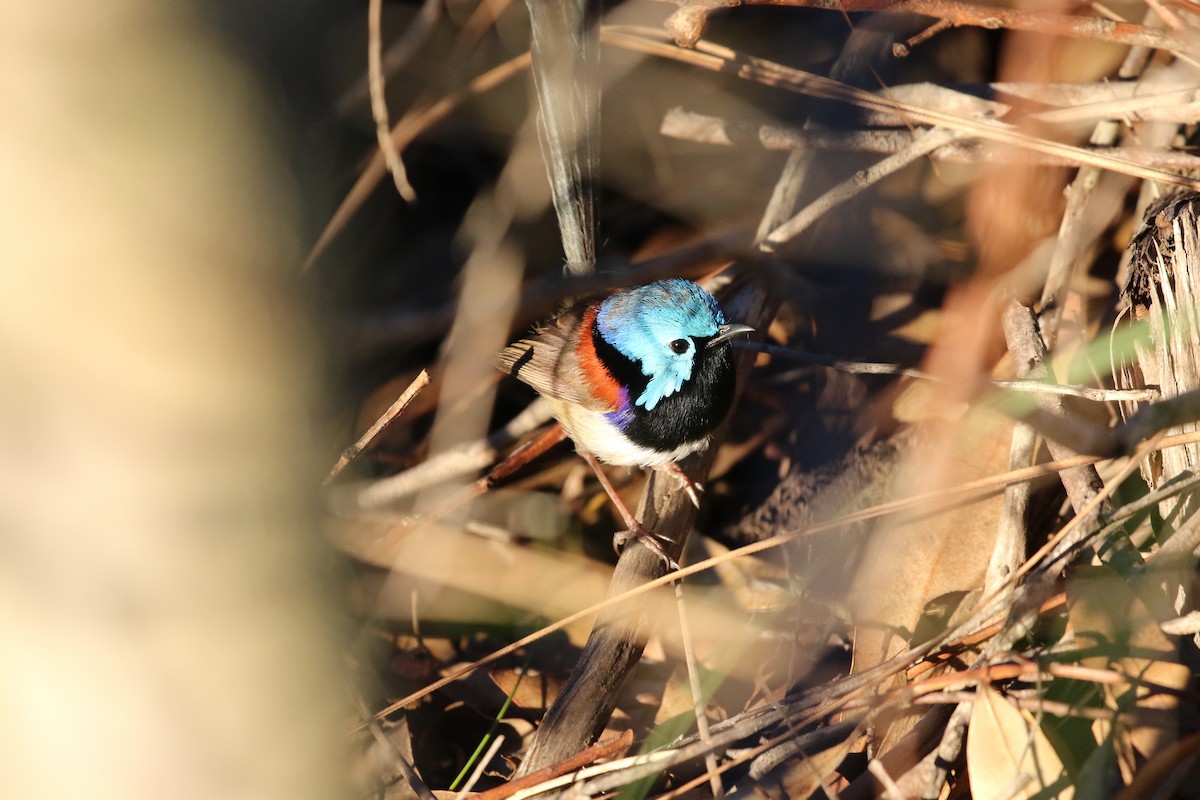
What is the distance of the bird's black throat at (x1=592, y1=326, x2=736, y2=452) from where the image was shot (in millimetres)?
2887

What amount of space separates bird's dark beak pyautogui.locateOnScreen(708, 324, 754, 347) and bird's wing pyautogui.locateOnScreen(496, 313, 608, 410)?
0.46 meters

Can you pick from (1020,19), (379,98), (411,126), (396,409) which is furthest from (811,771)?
(411,126)

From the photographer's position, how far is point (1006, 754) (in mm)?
2008

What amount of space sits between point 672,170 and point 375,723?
8.58 ft

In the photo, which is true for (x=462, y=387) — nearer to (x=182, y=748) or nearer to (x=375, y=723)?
(x=375, y=723)

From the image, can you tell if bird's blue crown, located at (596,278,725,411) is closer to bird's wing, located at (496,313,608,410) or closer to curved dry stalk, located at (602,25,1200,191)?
bird's wing, located at (496,313,608,410)

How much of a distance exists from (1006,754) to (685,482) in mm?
1189

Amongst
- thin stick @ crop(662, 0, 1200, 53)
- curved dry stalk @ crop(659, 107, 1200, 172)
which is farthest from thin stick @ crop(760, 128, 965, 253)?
thin stick @ crop(662, 0, 1200, 53)

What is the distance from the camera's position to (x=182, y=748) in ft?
5.70

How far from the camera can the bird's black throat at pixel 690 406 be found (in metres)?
2.89

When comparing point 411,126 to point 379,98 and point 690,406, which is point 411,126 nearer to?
point 379,98

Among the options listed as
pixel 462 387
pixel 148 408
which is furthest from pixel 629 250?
pixel 148 408

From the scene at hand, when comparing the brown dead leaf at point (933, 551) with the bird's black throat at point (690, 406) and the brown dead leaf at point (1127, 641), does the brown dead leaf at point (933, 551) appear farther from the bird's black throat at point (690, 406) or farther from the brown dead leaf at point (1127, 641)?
the bird's black throat at point (690, 406)

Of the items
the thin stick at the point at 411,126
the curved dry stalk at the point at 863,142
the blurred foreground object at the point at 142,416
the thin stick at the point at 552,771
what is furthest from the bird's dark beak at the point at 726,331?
the thin stick at the point at 411,126
